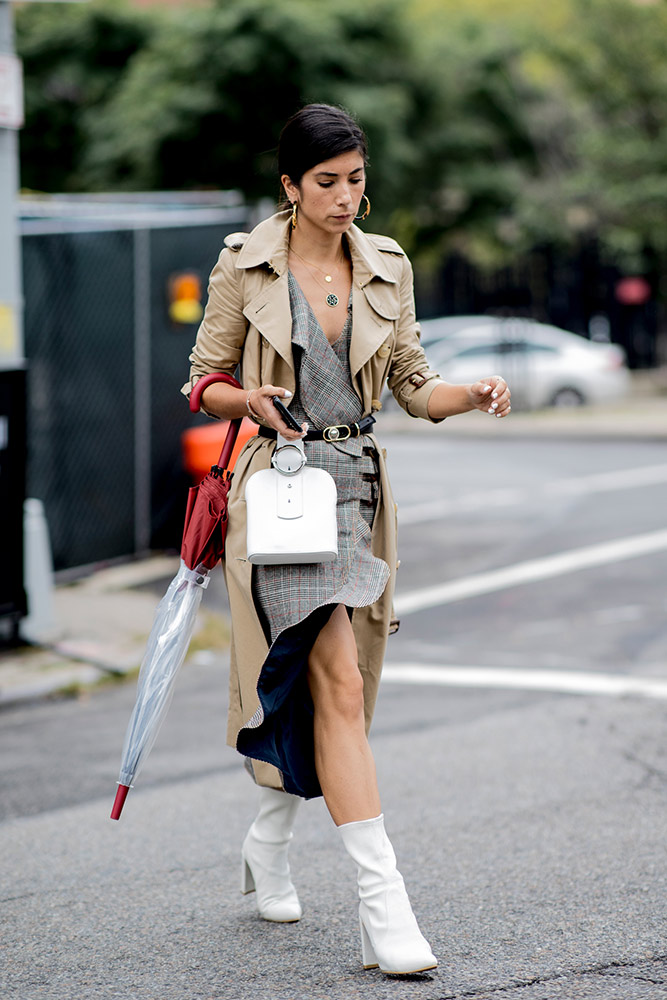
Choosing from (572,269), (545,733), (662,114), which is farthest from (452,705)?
(572,269)

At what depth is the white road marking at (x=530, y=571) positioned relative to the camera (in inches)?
338

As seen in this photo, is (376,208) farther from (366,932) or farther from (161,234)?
(366,932)

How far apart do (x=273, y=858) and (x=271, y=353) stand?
1.37 metres

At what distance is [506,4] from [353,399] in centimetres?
4511

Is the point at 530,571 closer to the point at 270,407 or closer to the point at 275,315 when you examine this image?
the point at 275,315

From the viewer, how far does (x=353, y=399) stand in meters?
3.41

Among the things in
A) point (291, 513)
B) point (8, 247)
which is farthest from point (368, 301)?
point (8, 247)

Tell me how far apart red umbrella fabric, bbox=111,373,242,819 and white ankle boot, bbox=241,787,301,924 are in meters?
0.39

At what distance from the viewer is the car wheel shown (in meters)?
22.4

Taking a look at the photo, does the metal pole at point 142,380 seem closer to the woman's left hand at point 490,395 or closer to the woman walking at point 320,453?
the woman walking at point 320,453

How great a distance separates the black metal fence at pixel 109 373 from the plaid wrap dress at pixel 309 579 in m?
5.47

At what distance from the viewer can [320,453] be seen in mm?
3355

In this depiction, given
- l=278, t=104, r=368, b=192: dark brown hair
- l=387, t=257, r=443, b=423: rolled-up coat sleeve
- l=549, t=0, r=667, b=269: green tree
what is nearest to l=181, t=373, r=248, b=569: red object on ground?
l=387, t=257, r=443, b=423: rolled-up coat sleeve

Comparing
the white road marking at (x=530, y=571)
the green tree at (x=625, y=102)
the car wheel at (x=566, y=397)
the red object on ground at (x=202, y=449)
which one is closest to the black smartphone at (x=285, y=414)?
the white road marking at (x=530, y=571)
